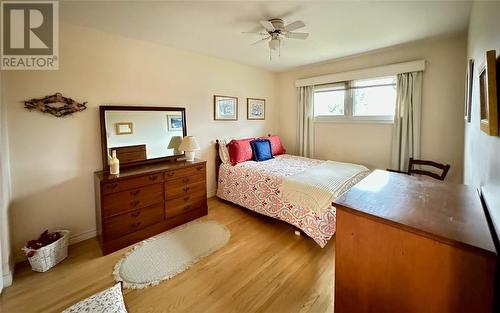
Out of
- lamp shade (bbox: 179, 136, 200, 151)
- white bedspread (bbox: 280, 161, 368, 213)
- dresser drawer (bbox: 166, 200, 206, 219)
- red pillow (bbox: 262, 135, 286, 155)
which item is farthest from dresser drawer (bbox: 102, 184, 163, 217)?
red pillow (bbox: 262, 135, 286, 155)

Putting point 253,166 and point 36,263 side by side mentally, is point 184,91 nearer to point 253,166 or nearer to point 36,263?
point 253,166

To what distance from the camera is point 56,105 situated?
7.37 feet

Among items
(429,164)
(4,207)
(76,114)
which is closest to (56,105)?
(76,114)

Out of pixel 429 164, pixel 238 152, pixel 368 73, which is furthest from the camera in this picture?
pixel 238 152

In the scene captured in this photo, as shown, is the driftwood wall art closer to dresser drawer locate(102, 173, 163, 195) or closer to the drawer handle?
dresser drawer locate(102, 173, 163, 195)

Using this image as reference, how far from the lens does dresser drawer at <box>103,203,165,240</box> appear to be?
2240 mm

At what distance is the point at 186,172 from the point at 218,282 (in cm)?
142

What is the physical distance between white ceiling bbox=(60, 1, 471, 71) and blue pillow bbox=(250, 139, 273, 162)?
4.89ft

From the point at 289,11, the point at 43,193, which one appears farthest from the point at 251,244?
the point at 289,11

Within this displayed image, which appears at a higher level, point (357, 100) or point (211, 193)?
point (357, 100)

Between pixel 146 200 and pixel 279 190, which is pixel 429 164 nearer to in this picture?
pixel 279 190

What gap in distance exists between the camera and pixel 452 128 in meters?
2.88

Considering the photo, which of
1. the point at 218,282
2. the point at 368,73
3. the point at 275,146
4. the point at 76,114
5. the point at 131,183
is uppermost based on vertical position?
the point at 368,73

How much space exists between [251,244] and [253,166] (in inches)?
47.0
